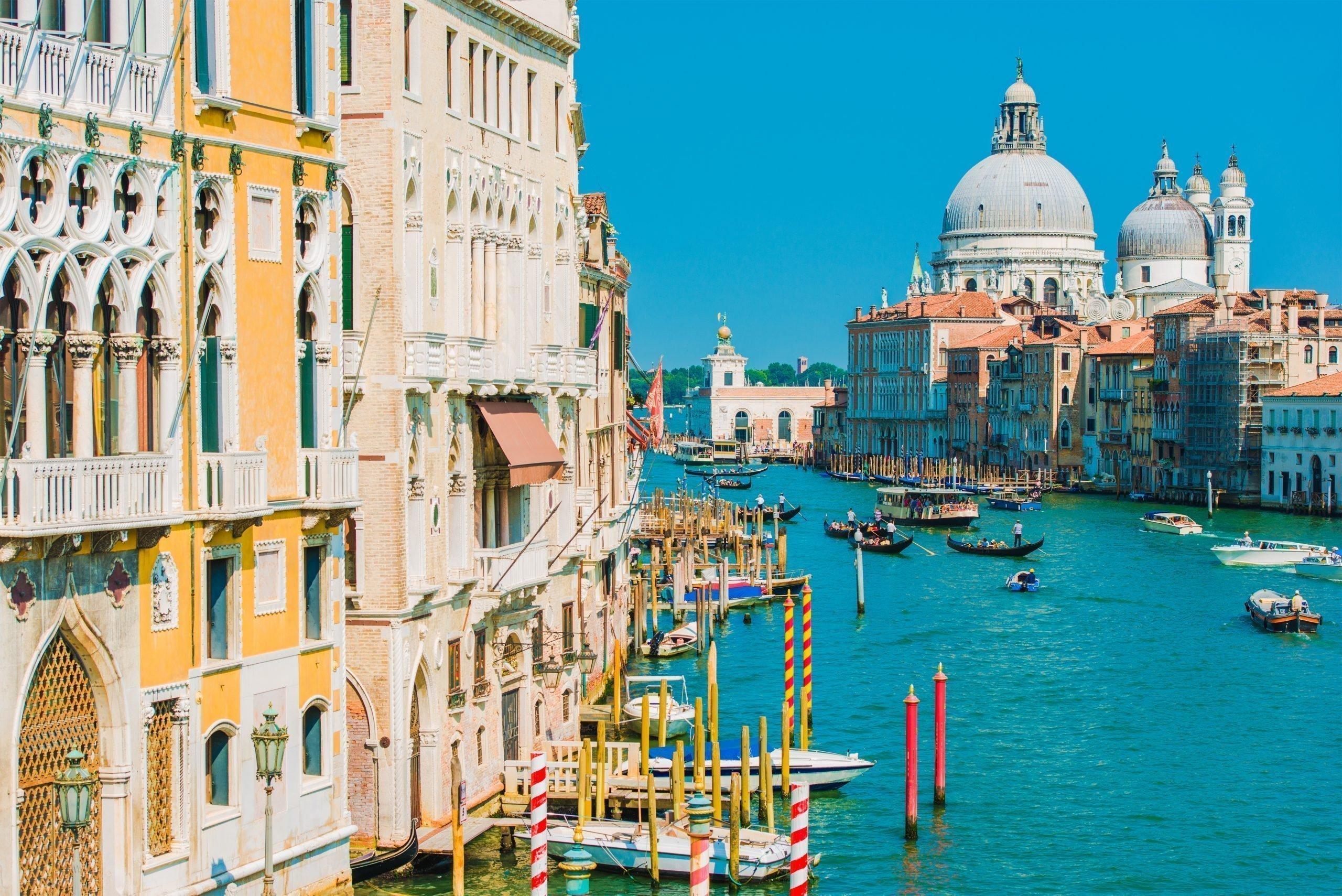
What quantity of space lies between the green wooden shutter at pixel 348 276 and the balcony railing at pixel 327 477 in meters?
2.21

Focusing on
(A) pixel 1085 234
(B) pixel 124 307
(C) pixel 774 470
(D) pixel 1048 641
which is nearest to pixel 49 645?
(B) pixel 124 307

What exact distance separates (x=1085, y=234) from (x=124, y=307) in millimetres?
105831

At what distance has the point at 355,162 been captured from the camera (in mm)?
13719

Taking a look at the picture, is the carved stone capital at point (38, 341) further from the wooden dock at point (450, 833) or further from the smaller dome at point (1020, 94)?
the smaller dome at point (1020, 94)

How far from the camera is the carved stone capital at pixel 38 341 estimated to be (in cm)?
926

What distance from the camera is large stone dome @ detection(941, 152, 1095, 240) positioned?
111m

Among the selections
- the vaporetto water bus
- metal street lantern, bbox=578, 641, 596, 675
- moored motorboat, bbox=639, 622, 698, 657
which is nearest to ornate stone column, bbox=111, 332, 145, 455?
metal street lantern, bbox=578, 641, 596, 675

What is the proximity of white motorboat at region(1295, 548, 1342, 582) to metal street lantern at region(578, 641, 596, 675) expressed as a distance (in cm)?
2204

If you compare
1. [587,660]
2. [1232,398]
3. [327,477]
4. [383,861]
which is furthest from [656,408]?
[1232,398]

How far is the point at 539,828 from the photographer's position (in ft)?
42.2

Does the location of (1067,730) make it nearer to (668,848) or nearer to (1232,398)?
Result: (668,848)

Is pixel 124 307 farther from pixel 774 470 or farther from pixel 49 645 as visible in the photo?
pixel 774 470

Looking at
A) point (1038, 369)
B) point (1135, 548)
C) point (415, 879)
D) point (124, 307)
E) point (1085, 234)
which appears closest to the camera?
point (124, 307)

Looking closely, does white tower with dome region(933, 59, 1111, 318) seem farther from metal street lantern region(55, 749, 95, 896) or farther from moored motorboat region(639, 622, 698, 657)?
metal street lantern region(55, 749, 95, 896)
